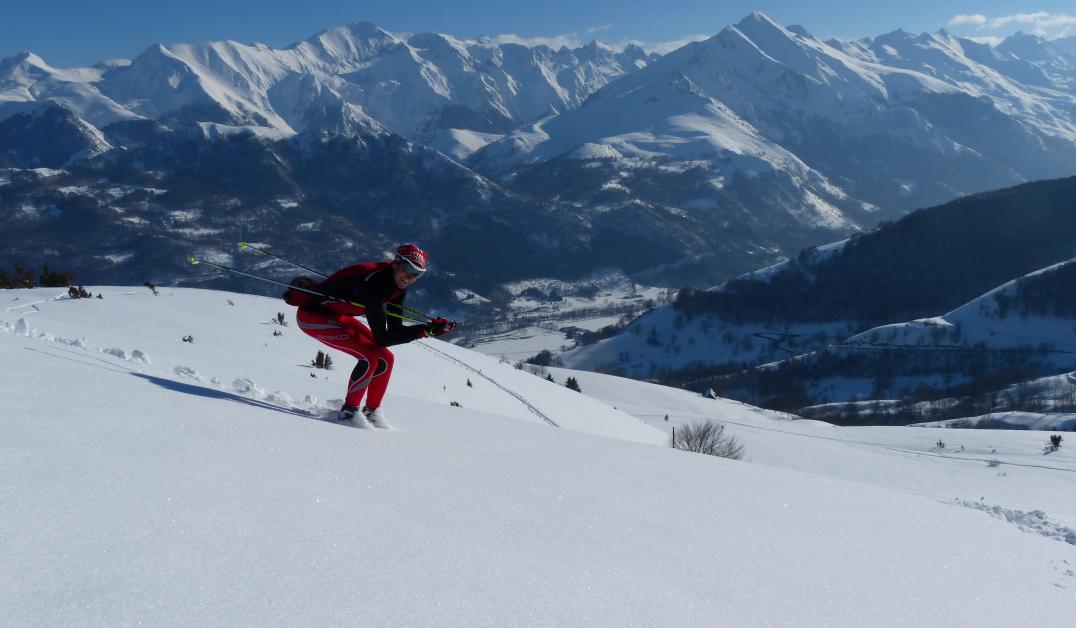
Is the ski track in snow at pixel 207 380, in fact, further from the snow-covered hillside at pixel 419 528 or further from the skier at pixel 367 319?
the skier at pixel 367 319

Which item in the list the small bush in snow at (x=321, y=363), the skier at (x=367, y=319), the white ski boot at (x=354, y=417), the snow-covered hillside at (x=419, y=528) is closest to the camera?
the snow-covered hillside at (x=419, y=528)

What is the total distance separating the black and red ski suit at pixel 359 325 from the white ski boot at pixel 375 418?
92mm

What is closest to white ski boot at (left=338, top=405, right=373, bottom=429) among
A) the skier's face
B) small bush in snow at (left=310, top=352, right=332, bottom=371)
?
the skier's face

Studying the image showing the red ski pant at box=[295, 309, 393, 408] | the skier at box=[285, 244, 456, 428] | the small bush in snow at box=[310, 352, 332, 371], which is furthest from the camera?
the small bush in snow at box=[310, 352, 332, 371]

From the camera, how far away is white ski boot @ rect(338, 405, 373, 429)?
287 inches

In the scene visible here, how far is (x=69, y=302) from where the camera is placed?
1630 cm

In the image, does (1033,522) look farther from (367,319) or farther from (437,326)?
(367,319)

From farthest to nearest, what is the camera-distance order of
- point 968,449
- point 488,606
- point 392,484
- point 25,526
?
point 968,449 → point 392,484 → point 488,606 → point 25,526

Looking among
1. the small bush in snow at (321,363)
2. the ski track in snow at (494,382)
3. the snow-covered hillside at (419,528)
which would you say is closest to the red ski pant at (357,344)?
the snow-covered hillside at (419,528)

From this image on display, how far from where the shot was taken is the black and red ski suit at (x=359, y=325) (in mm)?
7668

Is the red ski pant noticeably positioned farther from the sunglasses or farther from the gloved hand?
the sunglasses

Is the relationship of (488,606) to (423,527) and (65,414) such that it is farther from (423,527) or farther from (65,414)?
(65,414)

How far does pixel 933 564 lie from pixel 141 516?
4.96m

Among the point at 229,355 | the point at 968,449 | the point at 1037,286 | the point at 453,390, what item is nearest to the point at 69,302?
the point at 229,355
